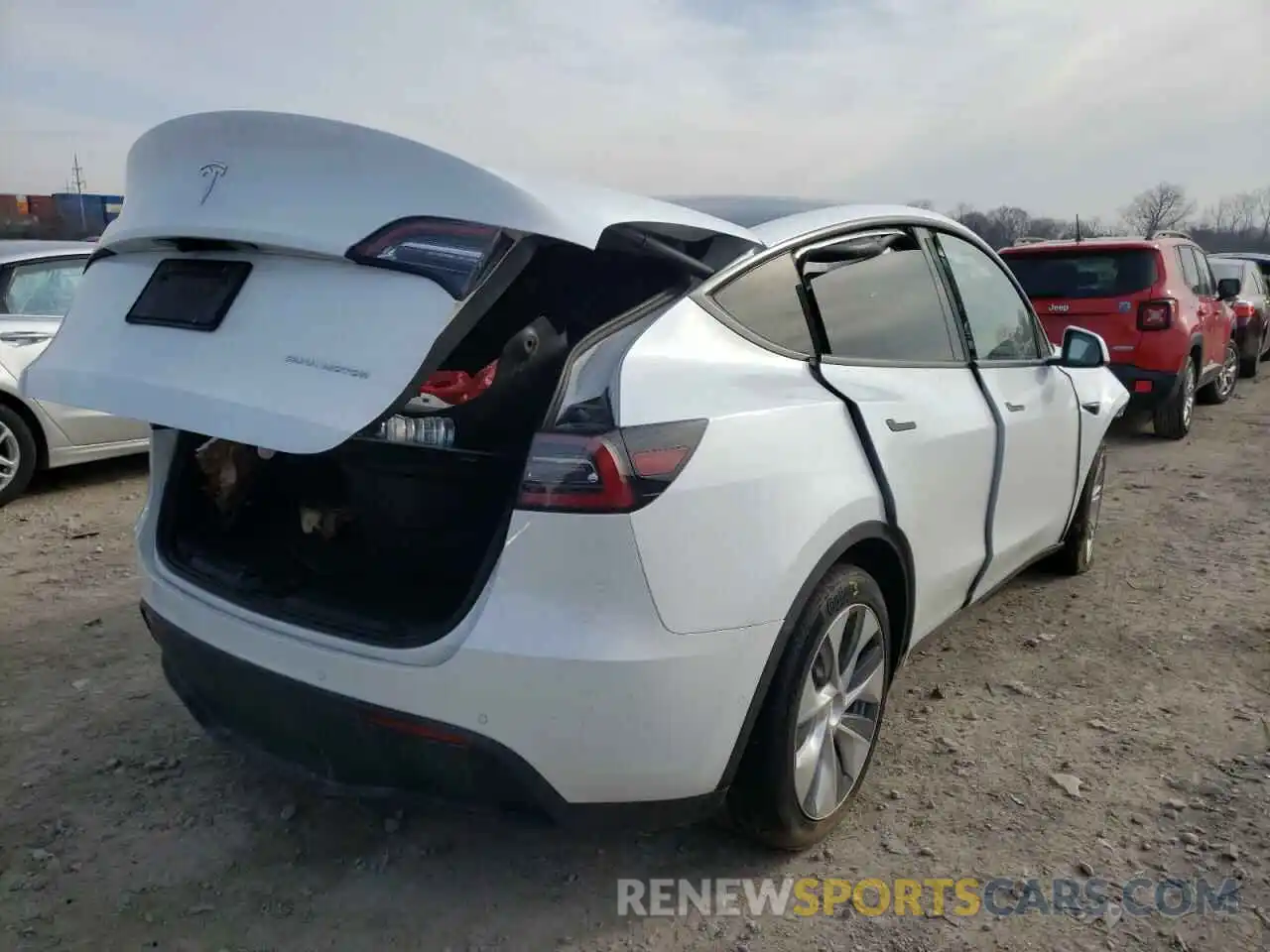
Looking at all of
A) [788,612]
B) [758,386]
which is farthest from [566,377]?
[788,612]

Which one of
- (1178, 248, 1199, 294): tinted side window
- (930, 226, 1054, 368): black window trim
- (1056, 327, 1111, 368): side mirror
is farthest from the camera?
(1178, 248, 1199, 294): tinted side window

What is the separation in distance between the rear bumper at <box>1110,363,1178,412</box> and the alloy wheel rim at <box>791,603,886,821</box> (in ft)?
21.6

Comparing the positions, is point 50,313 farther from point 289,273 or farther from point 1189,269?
point 1189,269

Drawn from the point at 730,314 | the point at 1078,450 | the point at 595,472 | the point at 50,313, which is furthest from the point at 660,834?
the point at 50,313

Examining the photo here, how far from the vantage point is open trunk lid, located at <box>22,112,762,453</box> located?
1.84 m

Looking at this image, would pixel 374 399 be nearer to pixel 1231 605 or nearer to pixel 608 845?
pixel 608 845

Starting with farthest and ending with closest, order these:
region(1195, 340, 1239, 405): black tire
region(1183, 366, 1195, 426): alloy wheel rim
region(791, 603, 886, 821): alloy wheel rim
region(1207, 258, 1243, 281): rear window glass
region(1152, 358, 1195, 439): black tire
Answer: region(1207, 258, 1243, 281): rear window glass
region(1195, 340, 1239, 405): black tire
region(1183, 366, 1195, 426): alloy wheel rim
region(1152, 358, 1195, 439): black tire
region(791, 603, 886, 821): alloy wheel rim

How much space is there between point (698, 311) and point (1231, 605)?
11.2 feet

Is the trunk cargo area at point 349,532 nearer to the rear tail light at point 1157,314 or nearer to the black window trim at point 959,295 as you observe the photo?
the black window trim at point 959,295

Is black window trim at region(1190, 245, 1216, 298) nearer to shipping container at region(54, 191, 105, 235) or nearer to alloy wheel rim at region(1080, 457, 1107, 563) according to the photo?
alloy wheel rim at region(1080, 457, 1107, 563)

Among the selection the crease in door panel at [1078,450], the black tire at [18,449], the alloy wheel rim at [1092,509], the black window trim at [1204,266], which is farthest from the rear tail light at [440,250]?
the black window trim at [1204,266]

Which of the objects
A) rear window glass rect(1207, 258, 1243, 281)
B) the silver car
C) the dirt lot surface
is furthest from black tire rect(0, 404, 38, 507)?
rear window glass rect(1207, 258, 1243, 281)

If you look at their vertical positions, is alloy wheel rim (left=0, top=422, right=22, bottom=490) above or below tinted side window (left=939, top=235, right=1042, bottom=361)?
below

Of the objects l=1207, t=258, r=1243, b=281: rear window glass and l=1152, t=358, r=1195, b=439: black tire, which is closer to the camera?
l=1152, t=358, r=1195, b=439: black tire
